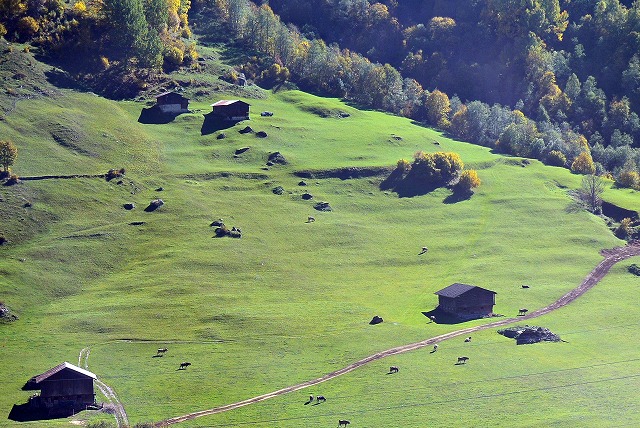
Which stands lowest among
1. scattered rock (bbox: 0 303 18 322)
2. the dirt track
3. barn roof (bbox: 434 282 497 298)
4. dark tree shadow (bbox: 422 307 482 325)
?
scattered rock (bbox: 0 303 18 322)

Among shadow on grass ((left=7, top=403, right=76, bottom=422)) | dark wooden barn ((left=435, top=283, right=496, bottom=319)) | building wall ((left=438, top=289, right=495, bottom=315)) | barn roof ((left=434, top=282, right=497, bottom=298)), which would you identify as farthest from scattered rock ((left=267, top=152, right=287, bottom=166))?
shadow on grass ((left=7, top=403, right=76, bottom=422))

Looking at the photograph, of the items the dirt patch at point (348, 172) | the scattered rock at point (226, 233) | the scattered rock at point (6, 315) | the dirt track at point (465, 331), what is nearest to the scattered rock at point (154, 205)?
the scattered rock at point (226, 233)

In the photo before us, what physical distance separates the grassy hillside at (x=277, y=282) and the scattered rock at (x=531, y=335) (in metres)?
1.73

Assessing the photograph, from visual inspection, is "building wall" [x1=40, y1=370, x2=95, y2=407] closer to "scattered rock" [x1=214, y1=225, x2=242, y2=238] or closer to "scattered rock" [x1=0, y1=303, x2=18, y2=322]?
"scattered rock" [x1=0, y1=303, x2=18, y2=322]

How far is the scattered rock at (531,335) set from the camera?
429ft

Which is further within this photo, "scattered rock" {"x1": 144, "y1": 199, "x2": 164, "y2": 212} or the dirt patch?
the dirt patch

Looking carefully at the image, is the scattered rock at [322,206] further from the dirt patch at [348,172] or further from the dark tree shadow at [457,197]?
the dark tree shadow at [457,197]

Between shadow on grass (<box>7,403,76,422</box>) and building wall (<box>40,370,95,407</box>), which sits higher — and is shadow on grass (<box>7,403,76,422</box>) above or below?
below

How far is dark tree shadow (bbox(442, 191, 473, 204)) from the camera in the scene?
188 m

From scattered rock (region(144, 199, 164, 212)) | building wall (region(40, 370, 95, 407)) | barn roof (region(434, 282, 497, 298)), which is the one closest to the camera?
building wall (region(40, 370, 95, 407))

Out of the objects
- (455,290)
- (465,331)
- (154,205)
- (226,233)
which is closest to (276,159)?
(154,205)

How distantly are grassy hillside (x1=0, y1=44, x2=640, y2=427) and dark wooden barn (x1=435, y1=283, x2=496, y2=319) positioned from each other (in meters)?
3.29

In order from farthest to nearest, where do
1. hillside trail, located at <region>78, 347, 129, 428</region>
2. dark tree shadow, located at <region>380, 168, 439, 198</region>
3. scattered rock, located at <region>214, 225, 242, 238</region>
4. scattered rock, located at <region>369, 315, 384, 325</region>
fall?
dark tree shadow, located at <region>380, 168, 439, 198</region>
scattered rock, located at <region>214, 225, 242, 238</region>
scattered rock, located at <region>369, 315, 384, 325</region>
hillside trail, located at <region>78, 347, 129, 428</region>

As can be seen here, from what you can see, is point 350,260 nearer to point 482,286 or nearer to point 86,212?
point 482,286
